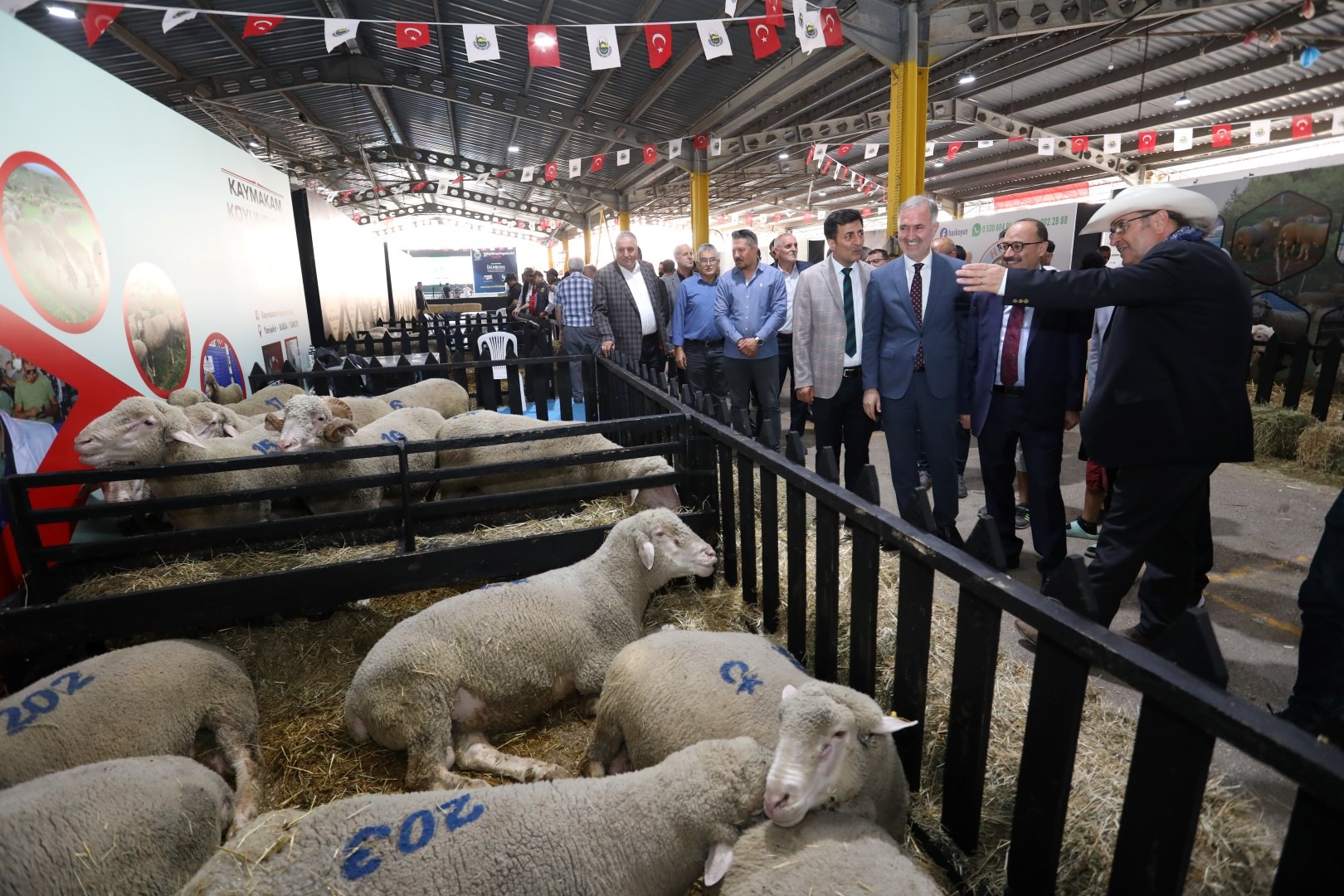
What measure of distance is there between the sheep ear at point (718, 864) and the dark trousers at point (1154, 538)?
164 centimetres

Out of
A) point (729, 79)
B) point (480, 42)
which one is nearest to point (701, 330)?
point (480, 42)

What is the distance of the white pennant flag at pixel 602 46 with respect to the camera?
6.45 m

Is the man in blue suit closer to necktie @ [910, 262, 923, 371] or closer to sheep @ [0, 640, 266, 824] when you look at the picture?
necktie @ [910, 262, 923, 371]

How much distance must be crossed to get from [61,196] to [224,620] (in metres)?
2.46

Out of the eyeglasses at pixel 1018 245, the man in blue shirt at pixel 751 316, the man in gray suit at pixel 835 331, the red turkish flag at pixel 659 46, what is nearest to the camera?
→ the eyeglasses at pixel 1018 245

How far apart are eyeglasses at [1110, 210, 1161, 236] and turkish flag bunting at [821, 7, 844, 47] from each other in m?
4.87

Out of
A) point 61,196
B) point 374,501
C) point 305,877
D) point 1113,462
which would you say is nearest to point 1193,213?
point 1113,462

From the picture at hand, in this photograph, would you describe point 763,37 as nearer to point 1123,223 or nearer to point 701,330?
point 701,330

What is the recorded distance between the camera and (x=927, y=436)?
361cm

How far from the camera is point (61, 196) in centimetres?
324

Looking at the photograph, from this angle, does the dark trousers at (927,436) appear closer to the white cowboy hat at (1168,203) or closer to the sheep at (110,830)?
the white cowboy hat at (1168,203)

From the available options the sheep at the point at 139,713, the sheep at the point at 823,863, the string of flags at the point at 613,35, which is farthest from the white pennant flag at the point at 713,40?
the sheep at the point at 823,863

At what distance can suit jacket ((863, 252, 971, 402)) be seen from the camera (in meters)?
3.41

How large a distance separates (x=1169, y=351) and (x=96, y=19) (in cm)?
672
